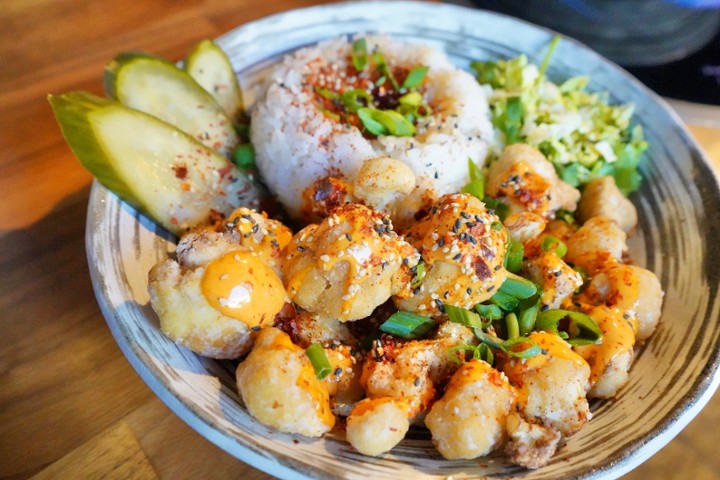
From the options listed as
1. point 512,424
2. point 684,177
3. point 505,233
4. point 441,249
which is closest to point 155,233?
point 441,249

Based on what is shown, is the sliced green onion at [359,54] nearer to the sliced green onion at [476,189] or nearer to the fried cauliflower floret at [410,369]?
the sliced green onion at [476,189]

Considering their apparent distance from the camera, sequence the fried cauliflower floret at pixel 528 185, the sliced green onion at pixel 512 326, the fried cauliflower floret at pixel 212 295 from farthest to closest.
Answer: the fried cauliflower floret at pixel 528 185 < the sliced green onion at pixel 512 326 < the fried cauliflower floret at pixel 212 295

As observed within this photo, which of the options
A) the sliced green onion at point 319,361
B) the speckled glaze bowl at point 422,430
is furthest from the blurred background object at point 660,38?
the sliced green onion at point 319,361

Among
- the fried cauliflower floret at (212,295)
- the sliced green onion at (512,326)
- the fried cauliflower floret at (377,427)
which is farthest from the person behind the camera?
the sliced green onion at (512,326)

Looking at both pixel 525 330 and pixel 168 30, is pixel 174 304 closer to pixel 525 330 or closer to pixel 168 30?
pixel 525 330

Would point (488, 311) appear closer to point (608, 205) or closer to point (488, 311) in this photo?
point (488, 311)

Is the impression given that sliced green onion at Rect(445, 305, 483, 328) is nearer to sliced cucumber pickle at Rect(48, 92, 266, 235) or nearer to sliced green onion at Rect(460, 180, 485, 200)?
sliced green onion at Rect(460, 180, 485, 200)

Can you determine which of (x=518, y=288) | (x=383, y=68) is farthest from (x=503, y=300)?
(x=383, y=68)
